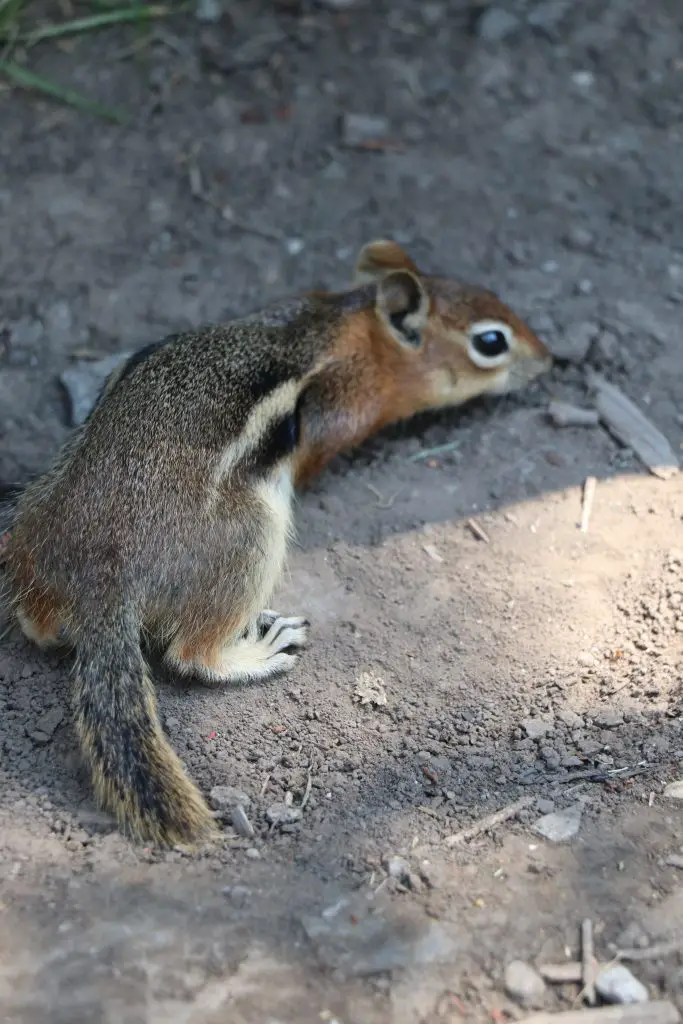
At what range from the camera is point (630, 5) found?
6.63 m

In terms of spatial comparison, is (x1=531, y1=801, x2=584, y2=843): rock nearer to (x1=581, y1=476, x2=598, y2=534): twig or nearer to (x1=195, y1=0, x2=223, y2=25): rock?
(x1=581, y1=476, x2=598, y2=534): twig

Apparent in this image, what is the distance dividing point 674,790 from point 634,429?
191 cm

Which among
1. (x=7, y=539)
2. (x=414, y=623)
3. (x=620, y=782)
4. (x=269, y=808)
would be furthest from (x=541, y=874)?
(x=7, y=539)

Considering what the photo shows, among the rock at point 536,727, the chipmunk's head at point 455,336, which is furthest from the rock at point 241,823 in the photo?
the chipmunk's head at point 455,336

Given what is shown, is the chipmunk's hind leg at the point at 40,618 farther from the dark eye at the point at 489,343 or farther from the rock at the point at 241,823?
the dark eye at the point at 489,343

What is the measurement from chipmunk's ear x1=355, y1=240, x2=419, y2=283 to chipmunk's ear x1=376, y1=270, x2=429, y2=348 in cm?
12

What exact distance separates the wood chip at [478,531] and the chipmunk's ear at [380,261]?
117cm

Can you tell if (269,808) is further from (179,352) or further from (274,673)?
(179,352)

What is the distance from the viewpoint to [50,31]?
6.16 metres

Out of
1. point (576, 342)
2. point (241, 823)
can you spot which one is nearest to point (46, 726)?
point (241, 823)

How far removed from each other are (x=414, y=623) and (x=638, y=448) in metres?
1.36

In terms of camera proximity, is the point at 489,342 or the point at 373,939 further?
the point at 489,342

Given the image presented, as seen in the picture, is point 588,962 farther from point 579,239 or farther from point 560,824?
point 579,239

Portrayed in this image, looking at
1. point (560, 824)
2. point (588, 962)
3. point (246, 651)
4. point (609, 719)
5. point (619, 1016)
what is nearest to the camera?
point (619, 1016)
